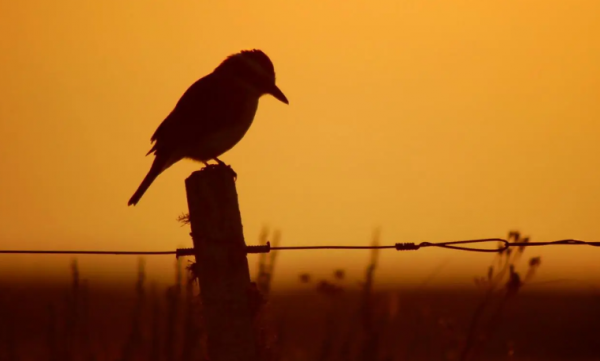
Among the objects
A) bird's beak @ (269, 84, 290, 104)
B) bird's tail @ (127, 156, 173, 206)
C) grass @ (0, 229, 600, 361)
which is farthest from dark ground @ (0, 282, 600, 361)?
bird's beak @ (269, 84, 290, 104)

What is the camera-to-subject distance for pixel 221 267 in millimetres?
5809

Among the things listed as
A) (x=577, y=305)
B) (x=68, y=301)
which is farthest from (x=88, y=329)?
(x=577, y=305)

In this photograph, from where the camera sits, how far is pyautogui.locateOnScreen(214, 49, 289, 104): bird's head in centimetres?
1018

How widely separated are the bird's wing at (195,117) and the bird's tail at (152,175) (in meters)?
0.08

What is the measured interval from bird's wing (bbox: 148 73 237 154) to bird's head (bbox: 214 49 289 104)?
0.21 metres

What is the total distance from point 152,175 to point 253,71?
50.6 inches

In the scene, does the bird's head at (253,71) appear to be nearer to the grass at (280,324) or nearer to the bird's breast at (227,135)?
the bird's breast at (227,135)

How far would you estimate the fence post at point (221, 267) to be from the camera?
5785mm

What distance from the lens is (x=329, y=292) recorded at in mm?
7066

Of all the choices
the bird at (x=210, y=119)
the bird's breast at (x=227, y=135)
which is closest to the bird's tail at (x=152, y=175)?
Result: the bird at (x=210, y=119)

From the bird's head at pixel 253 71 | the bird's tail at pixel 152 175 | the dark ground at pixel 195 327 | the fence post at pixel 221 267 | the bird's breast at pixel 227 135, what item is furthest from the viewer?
the bird's head at pixel 253 71

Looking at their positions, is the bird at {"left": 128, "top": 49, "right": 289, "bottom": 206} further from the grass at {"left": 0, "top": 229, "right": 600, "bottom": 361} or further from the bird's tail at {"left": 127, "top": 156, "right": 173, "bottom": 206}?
the grass at {"left": 0, "top": 229, "right": 600, "bottom": 361}

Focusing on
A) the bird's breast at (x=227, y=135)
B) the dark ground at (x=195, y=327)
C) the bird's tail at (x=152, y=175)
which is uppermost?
the bird's breast at (x=227, y=135)

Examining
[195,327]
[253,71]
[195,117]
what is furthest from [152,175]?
[195,327]
